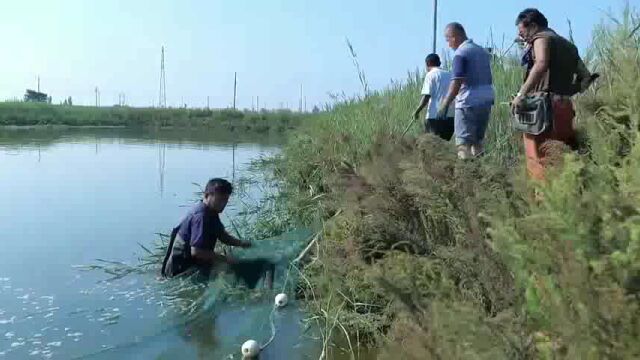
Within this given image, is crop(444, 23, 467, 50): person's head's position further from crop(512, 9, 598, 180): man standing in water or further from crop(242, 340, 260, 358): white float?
crop(242, 340, 260, 358): white float

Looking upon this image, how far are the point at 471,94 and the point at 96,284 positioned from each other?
3.78 m

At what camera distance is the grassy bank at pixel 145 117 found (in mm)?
41875

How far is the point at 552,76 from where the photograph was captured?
15.1 ft

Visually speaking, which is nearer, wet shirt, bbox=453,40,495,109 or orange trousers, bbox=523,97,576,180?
orange trousers, bbox=523,97,576,180

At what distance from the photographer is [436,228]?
3.92 meters

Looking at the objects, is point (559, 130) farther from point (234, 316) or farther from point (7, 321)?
point (7, 321)

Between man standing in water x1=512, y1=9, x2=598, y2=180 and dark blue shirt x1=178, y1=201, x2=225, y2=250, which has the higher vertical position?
man standing in water x1=512, y1=9, x2=598, y2=180

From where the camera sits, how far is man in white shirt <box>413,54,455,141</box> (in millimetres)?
7152

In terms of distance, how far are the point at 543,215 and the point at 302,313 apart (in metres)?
3.05

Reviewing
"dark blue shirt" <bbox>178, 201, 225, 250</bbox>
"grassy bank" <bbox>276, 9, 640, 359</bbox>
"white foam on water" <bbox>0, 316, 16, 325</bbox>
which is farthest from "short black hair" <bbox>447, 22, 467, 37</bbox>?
"white foam on water" <bbox>0, 316, 16, 325</bbox>

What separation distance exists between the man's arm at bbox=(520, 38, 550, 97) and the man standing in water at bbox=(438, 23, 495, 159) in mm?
1480

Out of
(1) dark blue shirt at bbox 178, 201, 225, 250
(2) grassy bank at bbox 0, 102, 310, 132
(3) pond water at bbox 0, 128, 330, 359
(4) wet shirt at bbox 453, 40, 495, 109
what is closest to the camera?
(3) pond water at bbox 0, 128, 330, 359

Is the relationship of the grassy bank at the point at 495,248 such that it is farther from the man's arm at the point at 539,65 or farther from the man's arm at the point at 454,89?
the man's arm at the point at 454,89

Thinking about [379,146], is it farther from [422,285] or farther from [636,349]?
[636,349]
